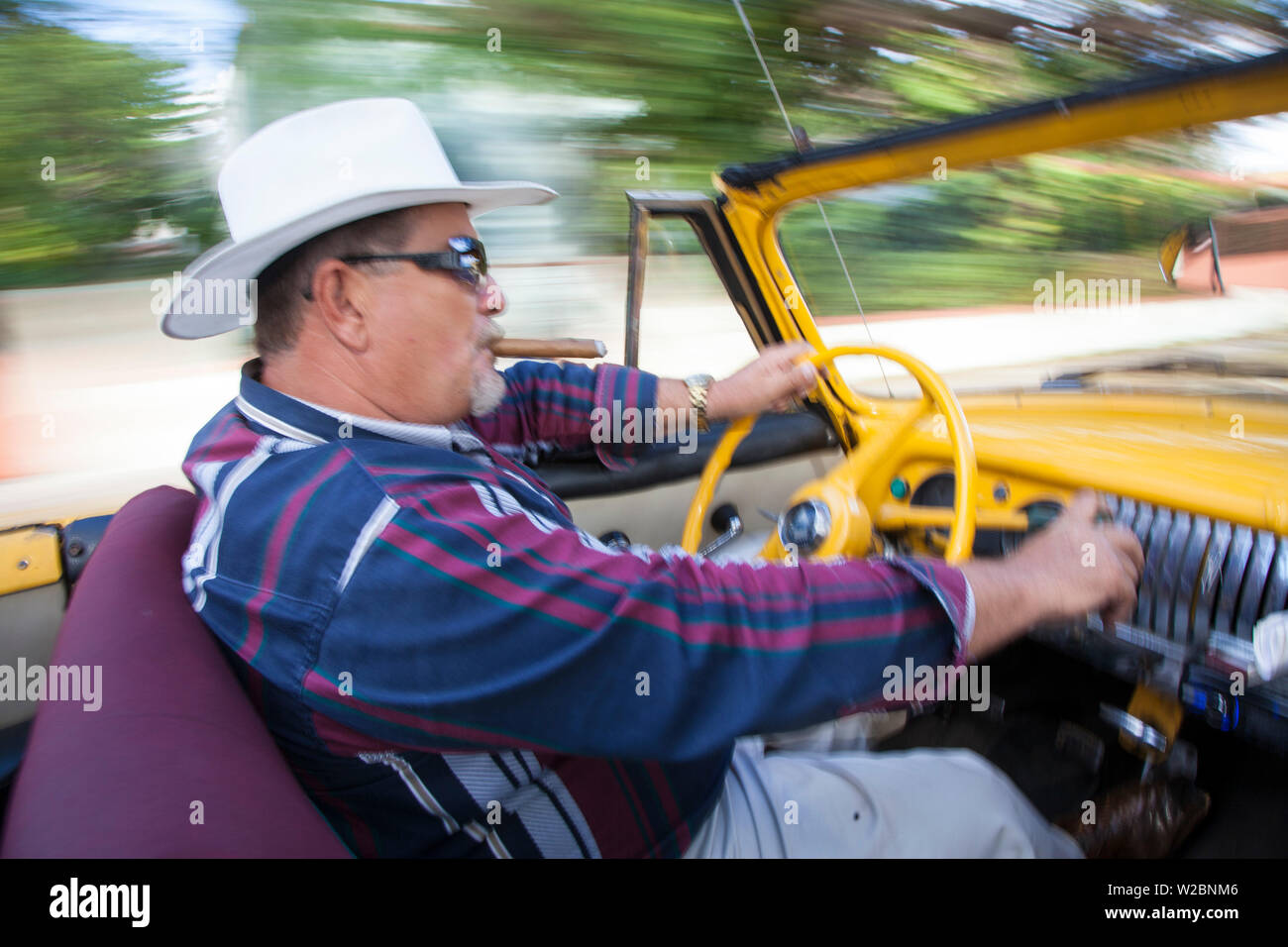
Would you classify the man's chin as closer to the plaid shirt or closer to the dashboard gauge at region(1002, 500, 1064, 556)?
the plaid shirt

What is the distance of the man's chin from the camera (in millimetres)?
1308

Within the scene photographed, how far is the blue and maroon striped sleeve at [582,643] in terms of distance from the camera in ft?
2.94

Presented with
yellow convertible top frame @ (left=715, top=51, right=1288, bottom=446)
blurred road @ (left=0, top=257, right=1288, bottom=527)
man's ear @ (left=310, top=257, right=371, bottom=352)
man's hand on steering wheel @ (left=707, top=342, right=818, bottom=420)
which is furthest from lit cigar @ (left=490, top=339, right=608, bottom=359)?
man's ear @ (left=310, top=257, right=371, bottom=352)

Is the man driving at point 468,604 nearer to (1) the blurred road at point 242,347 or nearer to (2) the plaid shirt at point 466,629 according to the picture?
(2) the plaid shirt at point 466,629

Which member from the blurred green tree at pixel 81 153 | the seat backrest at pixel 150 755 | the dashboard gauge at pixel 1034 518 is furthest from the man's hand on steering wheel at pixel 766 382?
the blurred green tree at pixel 81 153

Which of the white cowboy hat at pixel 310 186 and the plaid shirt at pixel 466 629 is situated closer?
the plaid shirt at pixel 466 629

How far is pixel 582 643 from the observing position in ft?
2.96

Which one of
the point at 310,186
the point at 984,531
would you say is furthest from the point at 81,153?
the point at 984,531

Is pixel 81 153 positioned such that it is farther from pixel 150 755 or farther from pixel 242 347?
pixel 150 755

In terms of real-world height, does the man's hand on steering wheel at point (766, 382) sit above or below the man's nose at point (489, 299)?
below

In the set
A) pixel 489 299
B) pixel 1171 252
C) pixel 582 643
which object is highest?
pixel 1171 252

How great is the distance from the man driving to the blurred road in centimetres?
88

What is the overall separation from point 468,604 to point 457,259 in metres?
0.58

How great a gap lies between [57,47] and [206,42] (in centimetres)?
38
